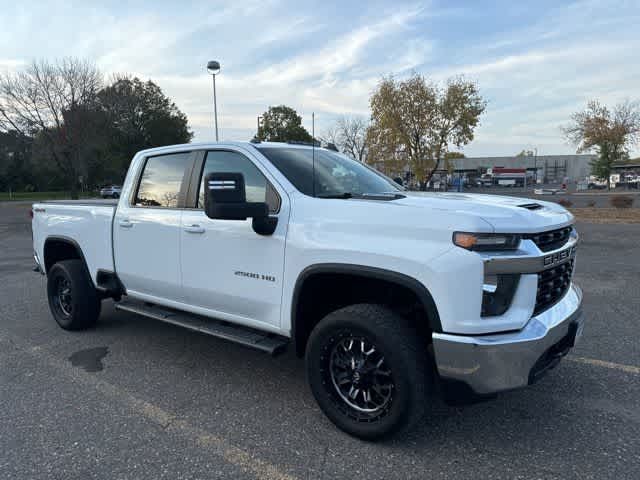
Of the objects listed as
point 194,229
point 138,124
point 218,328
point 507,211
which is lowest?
point 218,328

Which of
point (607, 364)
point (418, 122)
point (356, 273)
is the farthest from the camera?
point (418, 122)

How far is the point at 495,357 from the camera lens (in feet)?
7.89

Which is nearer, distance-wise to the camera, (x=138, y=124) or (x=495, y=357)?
(x=495, y=357)

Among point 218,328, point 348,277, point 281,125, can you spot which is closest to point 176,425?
point 218,328

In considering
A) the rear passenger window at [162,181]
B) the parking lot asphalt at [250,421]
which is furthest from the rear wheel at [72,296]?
the rear passenger window at [162,181]

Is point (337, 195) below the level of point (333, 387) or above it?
above

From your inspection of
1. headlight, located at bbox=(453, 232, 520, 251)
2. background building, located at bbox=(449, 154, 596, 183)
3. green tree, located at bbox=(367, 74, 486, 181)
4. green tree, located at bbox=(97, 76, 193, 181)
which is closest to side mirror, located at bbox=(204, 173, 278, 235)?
headlight, located at bbox=(453, 232, 520, 251)

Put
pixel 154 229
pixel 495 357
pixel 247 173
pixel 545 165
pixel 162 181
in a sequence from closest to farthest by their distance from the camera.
Result: pixel 495 357 < pixel 247 173 < pixel 154 229 < pixel 162 181 < pixel 545 165

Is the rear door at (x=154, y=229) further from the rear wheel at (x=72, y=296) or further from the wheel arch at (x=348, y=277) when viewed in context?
the wheel arch at (x=348, y=277)

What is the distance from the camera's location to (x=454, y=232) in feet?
8.09

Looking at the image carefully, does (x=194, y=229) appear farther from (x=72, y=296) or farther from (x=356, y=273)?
(x=72, y=296)

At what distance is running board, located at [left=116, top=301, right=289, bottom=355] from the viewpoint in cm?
325

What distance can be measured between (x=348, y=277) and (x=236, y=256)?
88 centimetres

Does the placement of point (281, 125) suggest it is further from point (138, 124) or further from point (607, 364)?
point (607, 364)
